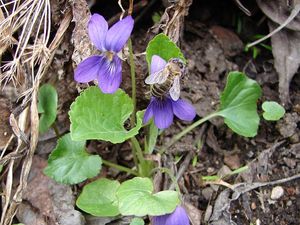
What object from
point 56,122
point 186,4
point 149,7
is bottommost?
point 56,122

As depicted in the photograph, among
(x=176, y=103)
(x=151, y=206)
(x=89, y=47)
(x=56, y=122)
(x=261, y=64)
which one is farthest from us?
(x=261, y=64)

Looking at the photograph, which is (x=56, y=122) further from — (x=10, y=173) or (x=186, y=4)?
(x=186, y=4)

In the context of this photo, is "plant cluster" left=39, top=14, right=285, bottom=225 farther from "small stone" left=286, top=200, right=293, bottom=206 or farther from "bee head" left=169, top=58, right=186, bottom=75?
"small stone" left=286, top=200, right=293, bottom=206

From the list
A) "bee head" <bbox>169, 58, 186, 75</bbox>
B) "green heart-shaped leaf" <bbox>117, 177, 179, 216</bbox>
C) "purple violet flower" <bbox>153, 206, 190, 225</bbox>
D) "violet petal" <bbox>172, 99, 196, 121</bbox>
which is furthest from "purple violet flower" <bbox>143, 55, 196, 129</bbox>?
"purple violet flower" <bbox>153, 206, 190, 225</bbox>

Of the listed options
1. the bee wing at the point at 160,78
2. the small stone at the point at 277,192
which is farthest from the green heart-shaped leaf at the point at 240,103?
the bee wing at the point at 160,78

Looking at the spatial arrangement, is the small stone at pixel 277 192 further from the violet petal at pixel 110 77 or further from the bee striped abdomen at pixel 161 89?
the violet petal at pixel 110 77

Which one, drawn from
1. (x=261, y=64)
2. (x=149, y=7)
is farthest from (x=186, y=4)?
(x=261, y=64)
